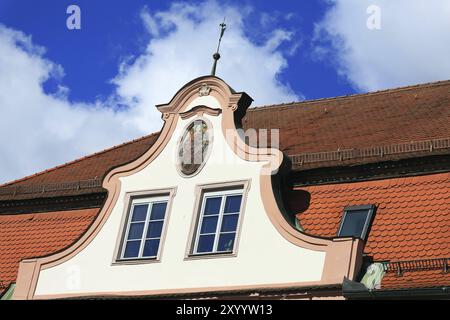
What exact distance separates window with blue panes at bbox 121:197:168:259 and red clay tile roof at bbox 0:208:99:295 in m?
1.23

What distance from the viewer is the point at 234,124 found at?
1652 centimetres

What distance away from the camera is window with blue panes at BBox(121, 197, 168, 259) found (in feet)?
52.9

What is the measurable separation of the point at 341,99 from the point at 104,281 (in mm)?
6962

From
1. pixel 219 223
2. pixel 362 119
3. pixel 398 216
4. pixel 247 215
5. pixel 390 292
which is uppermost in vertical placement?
pixel 362 119

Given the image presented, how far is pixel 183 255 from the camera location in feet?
51.3

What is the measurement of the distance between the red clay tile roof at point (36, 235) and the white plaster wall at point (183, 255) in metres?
1.00

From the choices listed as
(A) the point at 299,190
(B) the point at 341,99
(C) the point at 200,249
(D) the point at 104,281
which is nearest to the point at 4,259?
(D) the point at 104,281

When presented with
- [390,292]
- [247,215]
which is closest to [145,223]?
[247,215]

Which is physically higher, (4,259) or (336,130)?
(336,130)

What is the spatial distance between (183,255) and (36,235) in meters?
3.81

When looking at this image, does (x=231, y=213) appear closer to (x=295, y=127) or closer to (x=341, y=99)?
(x=295, y=127)

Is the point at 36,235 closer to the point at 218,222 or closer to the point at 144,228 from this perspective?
the point at 144,228
